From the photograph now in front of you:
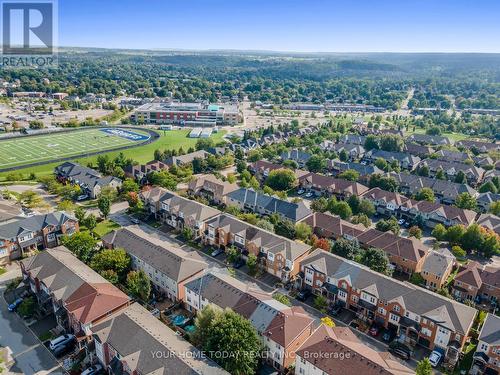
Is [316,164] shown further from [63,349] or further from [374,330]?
[63,349]

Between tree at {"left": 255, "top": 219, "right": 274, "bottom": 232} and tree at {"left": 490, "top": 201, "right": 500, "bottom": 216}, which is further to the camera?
tree at {"left": 490, "top": 201, "right": 500, "bottom": 216}

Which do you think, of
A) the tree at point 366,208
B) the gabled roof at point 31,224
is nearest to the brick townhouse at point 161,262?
the gabled roof at point 31,224

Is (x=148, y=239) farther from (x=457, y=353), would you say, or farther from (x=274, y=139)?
(x=274, y=139)

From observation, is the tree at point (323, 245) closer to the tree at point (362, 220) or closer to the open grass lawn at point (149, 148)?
the tree at point (362, 220)

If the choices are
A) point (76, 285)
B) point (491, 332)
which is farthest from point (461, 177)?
point (76, 285)

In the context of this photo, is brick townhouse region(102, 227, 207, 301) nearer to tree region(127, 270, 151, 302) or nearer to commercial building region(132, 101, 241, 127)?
tree region(127, 270, 151, 302)

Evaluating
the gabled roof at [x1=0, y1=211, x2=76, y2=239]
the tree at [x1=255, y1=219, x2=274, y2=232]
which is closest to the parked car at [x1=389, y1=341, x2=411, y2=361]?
the tree at [x1=255, y1=219, x2=274, y2=232]

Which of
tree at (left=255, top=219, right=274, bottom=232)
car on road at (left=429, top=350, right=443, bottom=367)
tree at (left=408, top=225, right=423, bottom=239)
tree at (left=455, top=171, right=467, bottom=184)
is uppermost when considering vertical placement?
tree at (left=455, top=171, right=467, bottom=184)
